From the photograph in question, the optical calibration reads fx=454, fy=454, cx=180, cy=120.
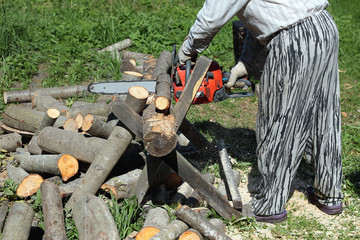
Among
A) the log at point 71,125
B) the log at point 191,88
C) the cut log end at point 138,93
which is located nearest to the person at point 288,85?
the log at point 191,88

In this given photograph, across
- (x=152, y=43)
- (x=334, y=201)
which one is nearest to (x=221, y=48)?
(x=152, y=43)

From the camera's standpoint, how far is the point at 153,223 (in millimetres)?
3449

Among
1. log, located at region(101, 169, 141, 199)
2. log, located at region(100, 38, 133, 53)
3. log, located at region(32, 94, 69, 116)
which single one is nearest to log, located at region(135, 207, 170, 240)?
log, located at region(101, 169, 141, 199)

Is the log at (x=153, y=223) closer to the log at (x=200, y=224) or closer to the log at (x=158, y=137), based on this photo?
the log at (x=200, y=224)

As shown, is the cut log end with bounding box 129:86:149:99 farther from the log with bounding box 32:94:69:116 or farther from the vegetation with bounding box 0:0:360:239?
the log with bounding box 32:94:69:116

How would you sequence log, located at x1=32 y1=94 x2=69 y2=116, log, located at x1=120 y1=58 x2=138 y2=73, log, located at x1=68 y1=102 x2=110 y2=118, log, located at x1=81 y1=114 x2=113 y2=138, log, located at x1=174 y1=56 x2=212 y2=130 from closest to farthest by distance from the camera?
log, located at x1=174 y1=56 x2=212 y2=130 < log, located at x1=81 y1=114 x2=113 y2=138 < log, located at x1=68 y1=102 x2=110 y2=118 < log, located at x1=32 y1=94 x2=69 y2=116 < log, located at x1=120 y1=58 x2=138 y2=73

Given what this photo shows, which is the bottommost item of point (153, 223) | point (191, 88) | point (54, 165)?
point (54, 165)

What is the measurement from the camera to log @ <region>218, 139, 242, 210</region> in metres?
3.82

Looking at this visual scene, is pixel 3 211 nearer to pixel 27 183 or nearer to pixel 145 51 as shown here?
pixel 27 183

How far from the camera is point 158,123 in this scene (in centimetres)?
324

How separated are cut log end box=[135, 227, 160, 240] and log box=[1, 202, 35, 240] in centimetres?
79

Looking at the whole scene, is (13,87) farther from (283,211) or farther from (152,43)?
(283,211)

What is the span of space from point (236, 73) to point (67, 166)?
1.68 metres

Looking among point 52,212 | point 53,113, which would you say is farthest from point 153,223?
point 53,113
